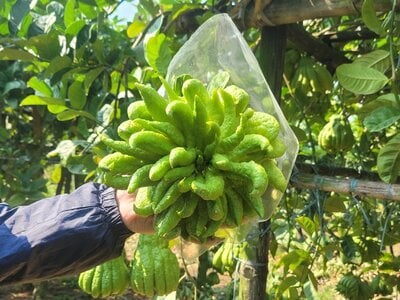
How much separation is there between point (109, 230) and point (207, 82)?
352 mm

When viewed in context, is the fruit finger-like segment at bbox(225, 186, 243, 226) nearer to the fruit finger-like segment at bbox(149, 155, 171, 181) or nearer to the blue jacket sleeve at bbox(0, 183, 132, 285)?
the fruit finger-like segment at bbox(149, 155, 171, 181)

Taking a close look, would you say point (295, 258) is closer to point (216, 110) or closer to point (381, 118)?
point (381, 118)

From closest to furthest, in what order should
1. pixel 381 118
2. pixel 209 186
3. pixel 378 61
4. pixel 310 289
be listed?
pixel 209 186
pixel 381 118
pixel 378 61
pixel 310 289

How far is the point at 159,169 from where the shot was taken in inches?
34.1

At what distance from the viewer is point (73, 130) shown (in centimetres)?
352

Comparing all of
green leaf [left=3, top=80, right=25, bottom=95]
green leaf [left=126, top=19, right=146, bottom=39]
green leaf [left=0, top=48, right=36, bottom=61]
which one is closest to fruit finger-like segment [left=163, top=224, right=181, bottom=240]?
green leaf [left=0, top=48, right=36, bottom=61]

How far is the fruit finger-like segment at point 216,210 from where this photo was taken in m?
0.88

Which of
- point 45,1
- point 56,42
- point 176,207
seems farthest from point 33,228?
point 45,1

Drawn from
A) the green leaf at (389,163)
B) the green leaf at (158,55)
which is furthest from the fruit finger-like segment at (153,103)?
the green leaf at (389,163)

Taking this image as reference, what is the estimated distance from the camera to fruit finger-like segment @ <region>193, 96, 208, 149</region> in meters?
0.89

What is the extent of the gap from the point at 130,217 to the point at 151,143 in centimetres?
30

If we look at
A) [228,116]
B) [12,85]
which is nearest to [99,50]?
[228,116]

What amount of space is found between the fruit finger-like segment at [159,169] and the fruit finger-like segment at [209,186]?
45 millimetres

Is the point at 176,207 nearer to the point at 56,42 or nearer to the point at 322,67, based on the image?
the point at 56,42
